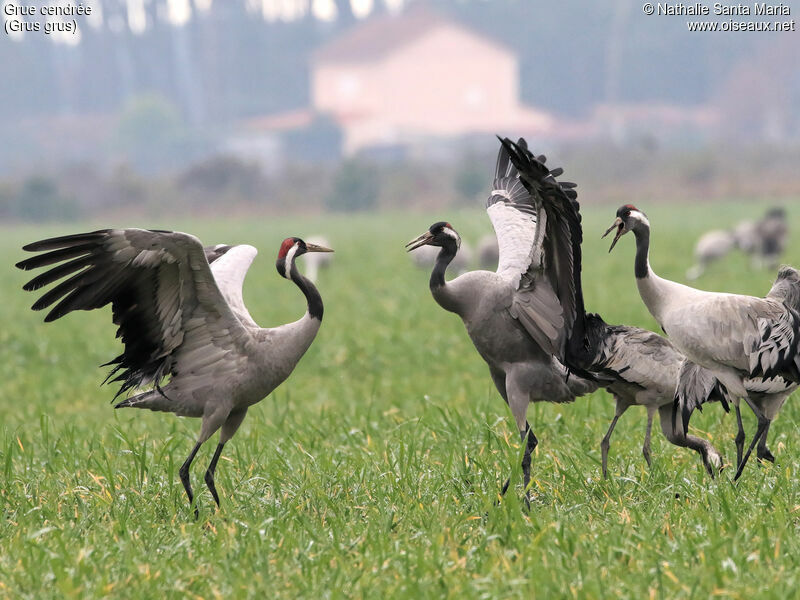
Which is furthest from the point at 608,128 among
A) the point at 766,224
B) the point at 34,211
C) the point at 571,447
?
the point at 571,447

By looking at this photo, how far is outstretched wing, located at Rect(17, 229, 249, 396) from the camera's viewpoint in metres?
4.60

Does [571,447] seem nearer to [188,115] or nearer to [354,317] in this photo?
[354,317]

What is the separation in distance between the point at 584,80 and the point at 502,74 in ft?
18.5

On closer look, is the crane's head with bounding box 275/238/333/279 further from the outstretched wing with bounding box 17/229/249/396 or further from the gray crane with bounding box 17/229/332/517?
the outstretched wing with bounding box 17/229/249/396

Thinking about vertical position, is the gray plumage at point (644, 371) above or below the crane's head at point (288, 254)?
below

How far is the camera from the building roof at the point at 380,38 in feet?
254

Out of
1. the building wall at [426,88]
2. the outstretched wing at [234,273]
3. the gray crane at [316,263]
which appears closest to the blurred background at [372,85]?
the building wall at [426,88]

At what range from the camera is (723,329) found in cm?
508

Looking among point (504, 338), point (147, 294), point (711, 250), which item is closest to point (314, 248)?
point (147, 294)

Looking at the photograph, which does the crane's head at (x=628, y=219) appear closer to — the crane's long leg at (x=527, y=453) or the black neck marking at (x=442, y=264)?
the black neck marking at (x=442, y=264)

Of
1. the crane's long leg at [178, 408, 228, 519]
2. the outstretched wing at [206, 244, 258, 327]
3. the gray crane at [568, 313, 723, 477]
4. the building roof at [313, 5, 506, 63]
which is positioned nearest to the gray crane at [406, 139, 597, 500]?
the gray crane at [568, 313, 723, 477]

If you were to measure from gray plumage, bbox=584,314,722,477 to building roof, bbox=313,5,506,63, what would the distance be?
72.6 meters

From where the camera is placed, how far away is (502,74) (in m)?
76.1

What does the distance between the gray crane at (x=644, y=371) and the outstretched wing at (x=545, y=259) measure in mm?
294
